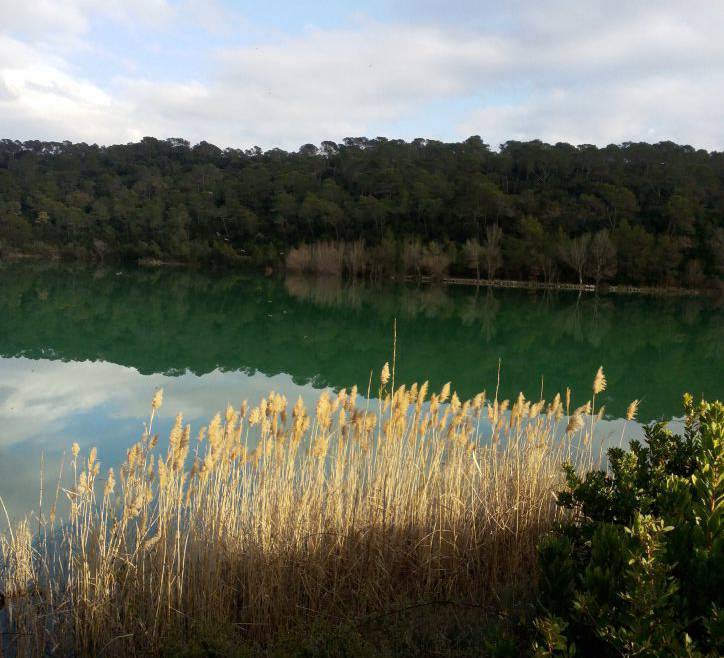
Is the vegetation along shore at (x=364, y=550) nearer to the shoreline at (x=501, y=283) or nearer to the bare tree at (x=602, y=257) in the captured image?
the bare tree at (x=602, y=257)

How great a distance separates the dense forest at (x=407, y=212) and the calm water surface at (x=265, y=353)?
17.6 metres

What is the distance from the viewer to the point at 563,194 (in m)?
65.2

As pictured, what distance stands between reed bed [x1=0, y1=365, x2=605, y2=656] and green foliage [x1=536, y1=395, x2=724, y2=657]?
5.23ft

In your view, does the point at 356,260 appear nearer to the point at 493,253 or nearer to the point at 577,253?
the point at 493,253

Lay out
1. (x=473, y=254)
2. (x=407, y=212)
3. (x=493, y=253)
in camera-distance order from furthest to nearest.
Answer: (x=407, y=212) → (x=493, y=253) → (x=473, y=254)

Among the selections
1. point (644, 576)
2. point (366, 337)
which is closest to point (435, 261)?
point (366, 337)

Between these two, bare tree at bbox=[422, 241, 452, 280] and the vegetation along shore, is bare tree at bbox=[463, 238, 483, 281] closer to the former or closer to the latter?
bare tree at bbox=[422, 241, 452, 280]

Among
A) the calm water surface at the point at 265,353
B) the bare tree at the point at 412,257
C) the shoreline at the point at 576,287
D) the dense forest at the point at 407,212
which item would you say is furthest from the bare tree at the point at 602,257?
the bare tree at the point at 412,257

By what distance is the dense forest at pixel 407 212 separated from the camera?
53062 millimetres

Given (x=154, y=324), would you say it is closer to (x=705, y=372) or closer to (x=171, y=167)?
(x=705, y=372)

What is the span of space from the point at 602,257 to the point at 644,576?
52.0m

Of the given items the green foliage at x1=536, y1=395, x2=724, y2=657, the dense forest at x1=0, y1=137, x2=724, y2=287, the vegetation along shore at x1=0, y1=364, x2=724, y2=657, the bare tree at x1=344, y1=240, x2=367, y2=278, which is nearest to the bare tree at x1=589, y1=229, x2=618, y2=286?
the dense forest at x1=0, y1=137, x2=724, y2=287

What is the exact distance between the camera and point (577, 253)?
5022cm

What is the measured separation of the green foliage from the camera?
66.1 inches
